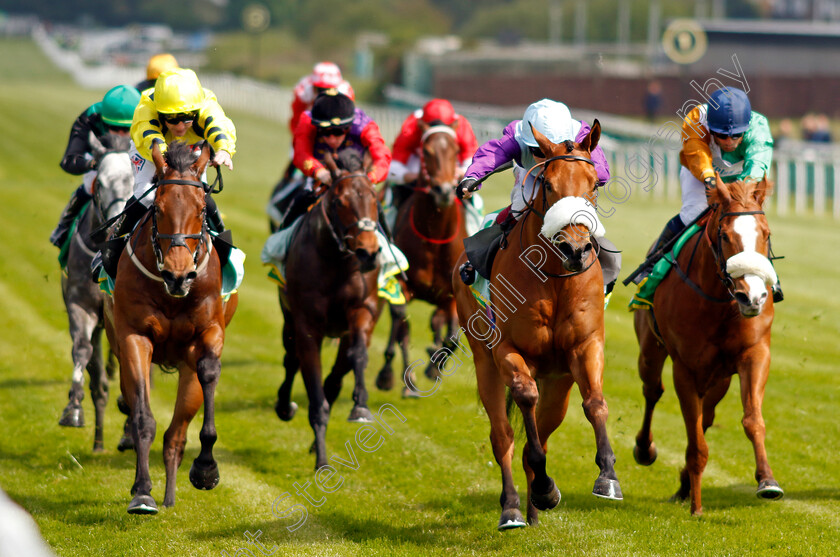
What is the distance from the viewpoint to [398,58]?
39.4 m

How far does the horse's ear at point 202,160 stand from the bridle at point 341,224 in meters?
1.47

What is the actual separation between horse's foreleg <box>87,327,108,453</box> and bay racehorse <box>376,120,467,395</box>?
2429mm

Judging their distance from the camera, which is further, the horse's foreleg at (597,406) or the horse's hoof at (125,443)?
the horse's hoof at (125,443)

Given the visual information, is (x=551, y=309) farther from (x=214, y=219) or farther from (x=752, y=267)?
(x=214, y=219)

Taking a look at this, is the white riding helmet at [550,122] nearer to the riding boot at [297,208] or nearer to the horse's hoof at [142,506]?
the horse's hoof at [142,506]

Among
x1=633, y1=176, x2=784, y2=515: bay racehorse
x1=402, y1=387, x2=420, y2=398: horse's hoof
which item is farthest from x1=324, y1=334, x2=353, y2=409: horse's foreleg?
x1=633, y1=176, x2=784, y2=515: bay racehorse

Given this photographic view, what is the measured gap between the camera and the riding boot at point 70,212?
8234 mm

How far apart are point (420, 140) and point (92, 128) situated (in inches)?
118

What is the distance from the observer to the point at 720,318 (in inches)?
241

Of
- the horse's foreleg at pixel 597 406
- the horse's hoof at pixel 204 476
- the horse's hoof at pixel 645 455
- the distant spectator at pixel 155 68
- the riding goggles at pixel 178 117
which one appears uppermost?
the distant spectator at pixel 155 68

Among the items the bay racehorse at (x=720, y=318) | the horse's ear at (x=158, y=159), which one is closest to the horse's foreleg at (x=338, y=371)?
the bay racehorse at (x=720, y=318)

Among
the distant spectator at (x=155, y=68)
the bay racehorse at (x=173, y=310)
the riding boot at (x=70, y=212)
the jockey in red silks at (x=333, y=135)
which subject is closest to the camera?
the bay racehorse at (x=173, y=310)

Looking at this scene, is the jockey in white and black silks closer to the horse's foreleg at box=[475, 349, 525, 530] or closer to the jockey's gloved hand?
the jockey's gloved hand

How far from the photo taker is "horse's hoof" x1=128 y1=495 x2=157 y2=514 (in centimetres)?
545
